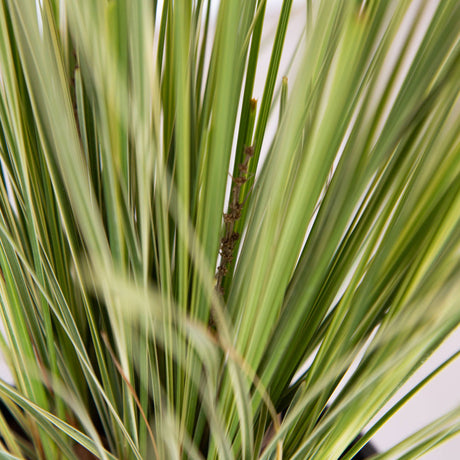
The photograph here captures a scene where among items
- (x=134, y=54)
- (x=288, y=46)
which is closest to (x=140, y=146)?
(x=134, y=54)

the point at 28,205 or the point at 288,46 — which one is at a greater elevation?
the point at 288,46

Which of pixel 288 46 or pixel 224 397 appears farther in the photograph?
pixel 288 46

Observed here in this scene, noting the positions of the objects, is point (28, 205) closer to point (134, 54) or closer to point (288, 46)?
point (134, 54)

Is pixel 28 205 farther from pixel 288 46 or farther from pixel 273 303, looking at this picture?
pixel 288 46

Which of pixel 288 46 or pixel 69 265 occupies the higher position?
pixel 288 46

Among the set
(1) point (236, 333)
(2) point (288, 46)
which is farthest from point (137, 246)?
(2) point (288, 46)

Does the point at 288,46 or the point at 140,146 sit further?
the point at 288,46
